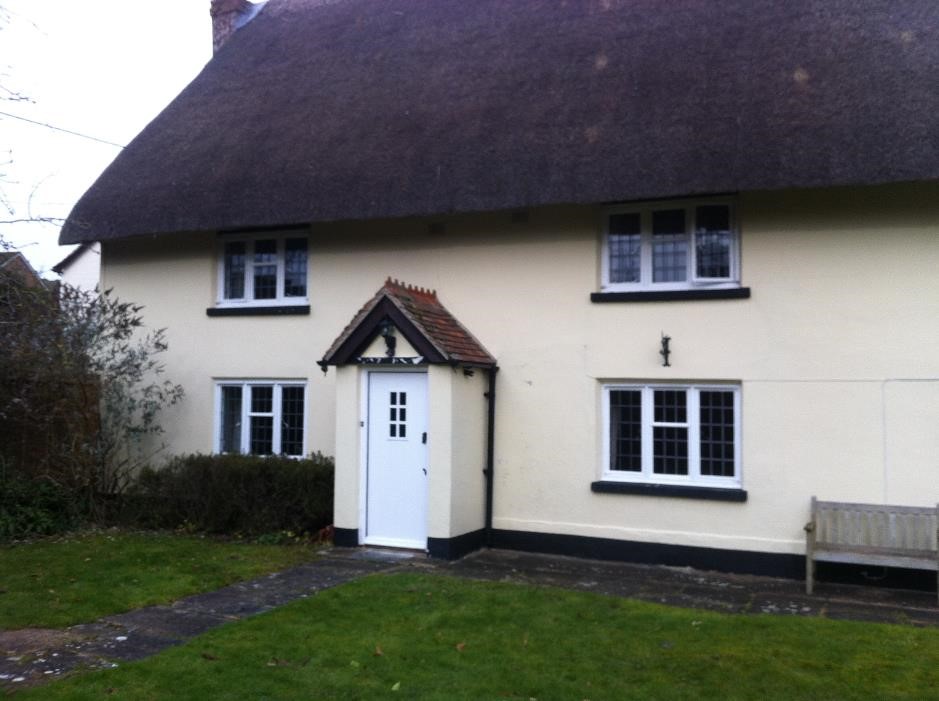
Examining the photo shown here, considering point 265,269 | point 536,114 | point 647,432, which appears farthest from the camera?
point 265,269

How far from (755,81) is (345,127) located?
19.8 feet

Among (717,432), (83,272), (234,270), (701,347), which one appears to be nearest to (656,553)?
(717,432)

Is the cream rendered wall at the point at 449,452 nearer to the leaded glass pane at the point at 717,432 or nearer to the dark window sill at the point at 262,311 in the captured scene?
the leaded glass pane at the point at 717,432

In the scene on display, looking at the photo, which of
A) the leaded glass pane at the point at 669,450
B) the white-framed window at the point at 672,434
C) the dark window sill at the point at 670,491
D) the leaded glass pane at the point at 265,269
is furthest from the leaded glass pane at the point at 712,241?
the leaded glass pane at the point at 265,269

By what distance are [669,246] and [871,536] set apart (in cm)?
426

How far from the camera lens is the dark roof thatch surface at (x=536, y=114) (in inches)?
387

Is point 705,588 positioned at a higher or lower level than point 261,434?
lower

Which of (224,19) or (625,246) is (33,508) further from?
(224,19)

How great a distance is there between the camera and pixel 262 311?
1340 centimetres

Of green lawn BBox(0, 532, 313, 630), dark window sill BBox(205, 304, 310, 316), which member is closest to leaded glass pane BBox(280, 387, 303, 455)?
dark window sill BBox(205, 304, 310, 316)

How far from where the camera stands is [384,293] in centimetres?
1097

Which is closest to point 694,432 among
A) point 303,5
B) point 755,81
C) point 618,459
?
point 618,459

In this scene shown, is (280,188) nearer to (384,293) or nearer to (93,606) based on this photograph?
(384,293)

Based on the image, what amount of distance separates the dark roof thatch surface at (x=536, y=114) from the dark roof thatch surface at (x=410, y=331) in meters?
1.24
